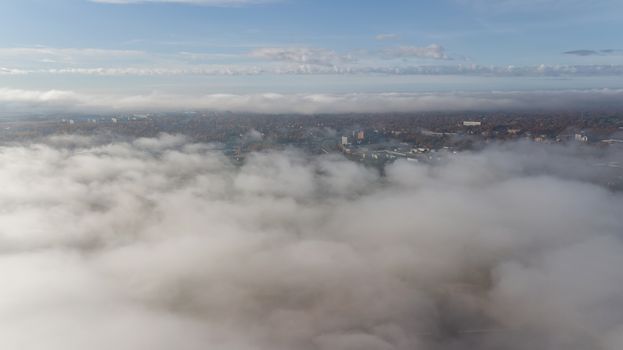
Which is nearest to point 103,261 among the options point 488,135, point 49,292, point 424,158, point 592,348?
point 49,292

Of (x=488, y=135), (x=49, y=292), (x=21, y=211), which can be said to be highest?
(x=488, y=135)

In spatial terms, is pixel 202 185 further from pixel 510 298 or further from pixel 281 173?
pixel 510 298

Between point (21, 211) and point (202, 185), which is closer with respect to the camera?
point (21, 211)

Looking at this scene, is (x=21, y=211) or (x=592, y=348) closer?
(x=592, y=348)

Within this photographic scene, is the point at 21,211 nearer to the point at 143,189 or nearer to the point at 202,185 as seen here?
the point at 143,189

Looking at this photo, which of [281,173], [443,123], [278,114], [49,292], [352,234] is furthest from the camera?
[278,114]

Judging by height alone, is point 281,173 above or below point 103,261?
above

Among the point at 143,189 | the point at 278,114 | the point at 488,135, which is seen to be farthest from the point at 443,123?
the point at 143,189

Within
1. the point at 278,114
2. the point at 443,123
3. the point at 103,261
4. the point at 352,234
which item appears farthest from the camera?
the point at 278,114

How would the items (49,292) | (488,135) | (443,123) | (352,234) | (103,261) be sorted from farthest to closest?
(443,123)
(488,135)
(352,234)
(103,261)
(49,292)
